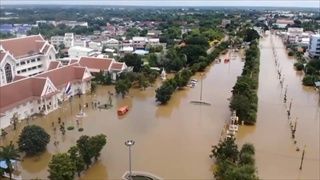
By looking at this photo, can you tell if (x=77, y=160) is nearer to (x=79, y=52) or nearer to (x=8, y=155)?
(x=8, y=155)

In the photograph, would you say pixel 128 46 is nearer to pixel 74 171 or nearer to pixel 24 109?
pixel 24 109

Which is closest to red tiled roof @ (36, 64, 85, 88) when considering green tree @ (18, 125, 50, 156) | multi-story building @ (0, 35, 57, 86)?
multi-story building @ (0, 35, 57, 86)

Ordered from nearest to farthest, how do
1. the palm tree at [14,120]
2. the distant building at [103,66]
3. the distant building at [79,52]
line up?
the palm tree at [14,120], the distant building at [103,66], the distant building at [79,52]

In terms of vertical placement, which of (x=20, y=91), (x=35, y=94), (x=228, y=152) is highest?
(x=20, y=91)

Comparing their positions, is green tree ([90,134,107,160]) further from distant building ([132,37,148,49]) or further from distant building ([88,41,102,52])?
distant building ([132,37,148,49])

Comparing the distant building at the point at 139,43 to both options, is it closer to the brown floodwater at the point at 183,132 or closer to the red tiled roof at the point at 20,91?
the brown floodwater at the point at 183,132

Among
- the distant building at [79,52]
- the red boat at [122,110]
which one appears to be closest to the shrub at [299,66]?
the red boat at [122,110]

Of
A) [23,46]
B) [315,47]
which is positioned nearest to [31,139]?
[23,46]
